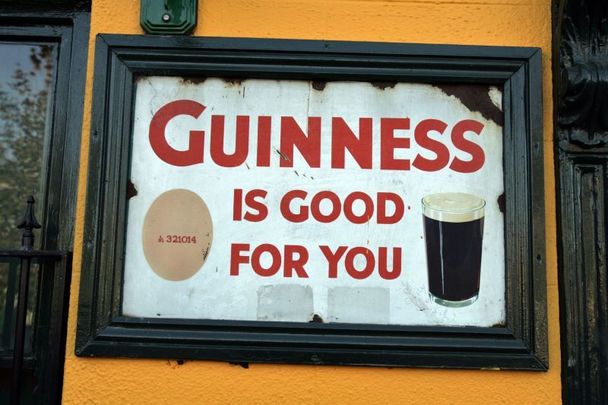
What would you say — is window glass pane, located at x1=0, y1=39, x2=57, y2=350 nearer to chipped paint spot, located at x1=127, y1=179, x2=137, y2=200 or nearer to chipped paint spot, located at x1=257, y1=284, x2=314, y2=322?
chipped paint spot, located at x1=127, y1=179, x2=137, y2=200

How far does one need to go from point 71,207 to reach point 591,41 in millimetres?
2260

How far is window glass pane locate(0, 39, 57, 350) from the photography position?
233 centimetres

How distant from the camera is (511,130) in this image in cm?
217

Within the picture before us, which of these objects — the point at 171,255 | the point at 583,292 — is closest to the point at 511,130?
the point at 583,292

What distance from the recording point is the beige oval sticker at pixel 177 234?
83.8 inches

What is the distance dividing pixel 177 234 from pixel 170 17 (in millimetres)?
895

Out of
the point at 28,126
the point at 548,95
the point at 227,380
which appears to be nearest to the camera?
the point at 227,380

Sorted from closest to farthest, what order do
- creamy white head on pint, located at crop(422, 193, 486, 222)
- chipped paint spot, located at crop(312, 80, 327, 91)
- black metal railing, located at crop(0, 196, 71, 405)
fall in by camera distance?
black metal railing, located at crop(0, 196, 71, 405), creamy white head on pint, located at crop(422, 193, 486, 222), chipped paint spot, located at crop(312, 80, 327, 91)

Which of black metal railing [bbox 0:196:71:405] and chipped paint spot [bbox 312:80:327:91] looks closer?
black metal railing [bbox 0:196:71:405]

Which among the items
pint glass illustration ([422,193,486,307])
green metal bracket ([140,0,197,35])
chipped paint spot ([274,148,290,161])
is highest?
green metal bracket ([140,0,197,35])

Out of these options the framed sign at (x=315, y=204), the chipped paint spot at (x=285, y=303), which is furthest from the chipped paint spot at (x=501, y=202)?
the chipped paint spot at (x=285, y=303)

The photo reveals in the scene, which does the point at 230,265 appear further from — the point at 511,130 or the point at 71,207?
the point at 511,130

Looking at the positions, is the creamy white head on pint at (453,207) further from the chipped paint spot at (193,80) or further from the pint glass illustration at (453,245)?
the chipped paint spot at (193,80)

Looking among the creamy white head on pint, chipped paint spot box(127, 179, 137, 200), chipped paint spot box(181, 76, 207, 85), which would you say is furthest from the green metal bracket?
the creamy white head on pint
